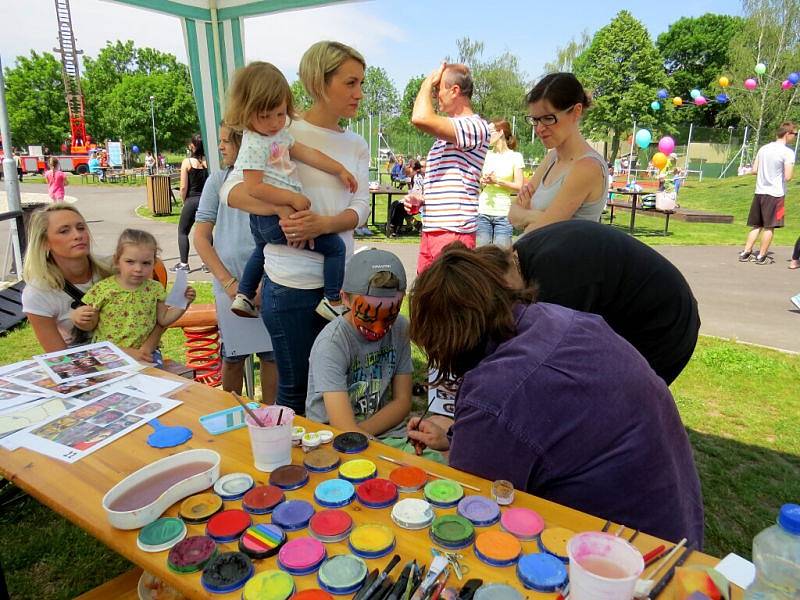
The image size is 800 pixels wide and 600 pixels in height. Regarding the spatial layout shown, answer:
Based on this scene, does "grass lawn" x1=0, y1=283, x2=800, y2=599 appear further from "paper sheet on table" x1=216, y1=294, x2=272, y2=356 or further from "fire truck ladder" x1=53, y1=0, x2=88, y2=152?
"fire truck ladder" x1=53, y1=0, x2=88, y2=152

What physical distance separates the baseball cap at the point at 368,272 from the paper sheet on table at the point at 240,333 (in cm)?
123

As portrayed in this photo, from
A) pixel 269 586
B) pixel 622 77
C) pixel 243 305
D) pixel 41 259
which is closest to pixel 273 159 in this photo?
pixel 243 305

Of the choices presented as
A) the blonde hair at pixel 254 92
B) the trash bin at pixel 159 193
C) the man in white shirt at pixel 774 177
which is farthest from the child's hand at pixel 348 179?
the trash bin at pixel 159 193

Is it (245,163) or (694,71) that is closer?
(245,163)

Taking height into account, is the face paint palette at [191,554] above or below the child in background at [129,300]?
below

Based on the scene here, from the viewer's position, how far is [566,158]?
2398 millimetres

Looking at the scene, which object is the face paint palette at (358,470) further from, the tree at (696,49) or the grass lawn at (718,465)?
the tree at (696,49)

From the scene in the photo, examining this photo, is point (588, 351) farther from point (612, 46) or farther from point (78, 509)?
point (612, 46)

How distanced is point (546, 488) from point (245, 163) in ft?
5.32

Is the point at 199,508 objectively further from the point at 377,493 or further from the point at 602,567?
the point at 602,567

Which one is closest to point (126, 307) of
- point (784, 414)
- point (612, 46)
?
point (784, 414)

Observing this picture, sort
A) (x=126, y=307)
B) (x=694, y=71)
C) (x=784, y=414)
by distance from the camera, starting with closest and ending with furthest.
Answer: (x=126, y=307), (x=784, y=414), (x=694, y=71)

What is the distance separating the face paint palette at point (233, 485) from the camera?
121 centimetres

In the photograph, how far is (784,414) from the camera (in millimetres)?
3469
